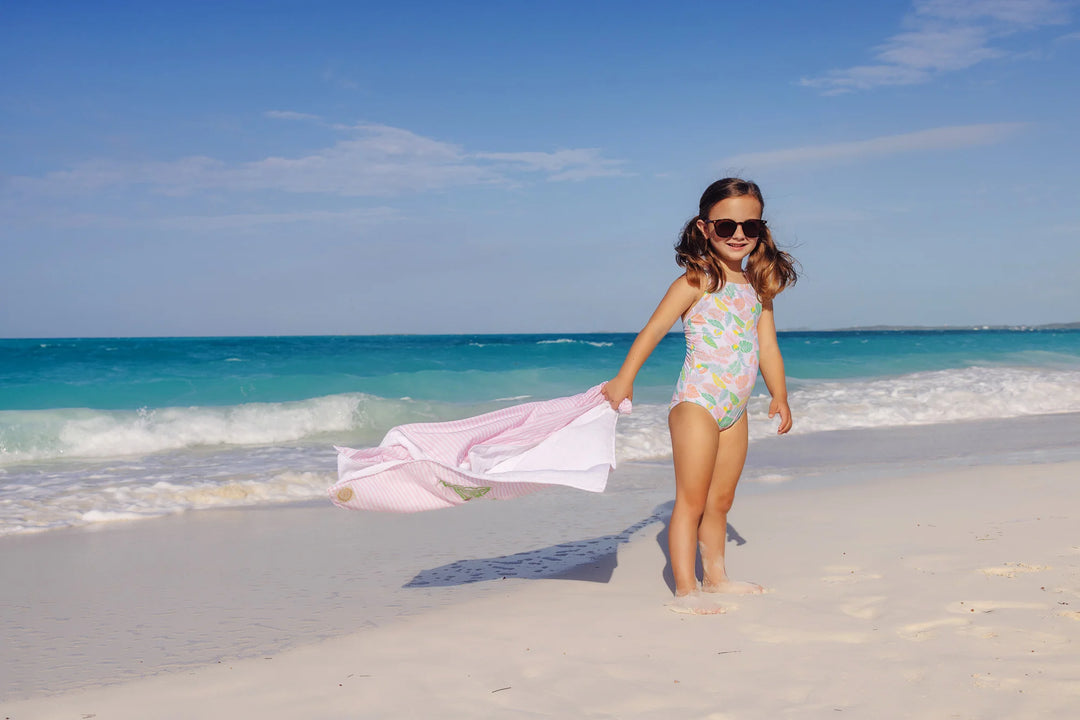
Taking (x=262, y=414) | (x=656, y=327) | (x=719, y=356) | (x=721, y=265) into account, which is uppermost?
(x=721, y=265)

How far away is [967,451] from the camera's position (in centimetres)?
866

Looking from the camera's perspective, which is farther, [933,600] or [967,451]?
[967,451]

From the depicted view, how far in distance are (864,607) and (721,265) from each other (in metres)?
1.53

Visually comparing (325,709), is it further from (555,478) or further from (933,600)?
(933,600)

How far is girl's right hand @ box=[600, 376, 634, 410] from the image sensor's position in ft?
12.0

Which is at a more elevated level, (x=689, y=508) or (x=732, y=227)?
(x=732, y=227)

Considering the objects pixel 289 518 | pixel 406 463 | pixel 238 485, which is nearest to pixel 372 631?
pixel 406 463

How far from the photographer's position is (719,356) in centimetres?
370

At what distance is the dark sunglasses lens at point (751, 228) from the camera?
12.1ft

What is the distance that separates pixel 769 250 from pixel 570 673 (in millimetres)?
2039

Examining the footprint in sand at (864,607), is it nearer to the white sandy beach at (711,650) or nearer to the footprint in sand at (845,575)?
the white sandy beach at (711,650)

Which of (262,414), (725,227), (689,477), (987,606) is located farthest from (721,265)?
(262,414)

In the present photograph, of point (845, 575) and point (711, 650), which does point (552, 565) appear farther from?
point (711, 650)

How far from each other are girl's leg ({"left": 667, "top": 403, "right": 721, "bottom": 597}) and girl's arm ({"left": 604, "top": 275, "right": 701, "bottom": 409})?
0.28 m
